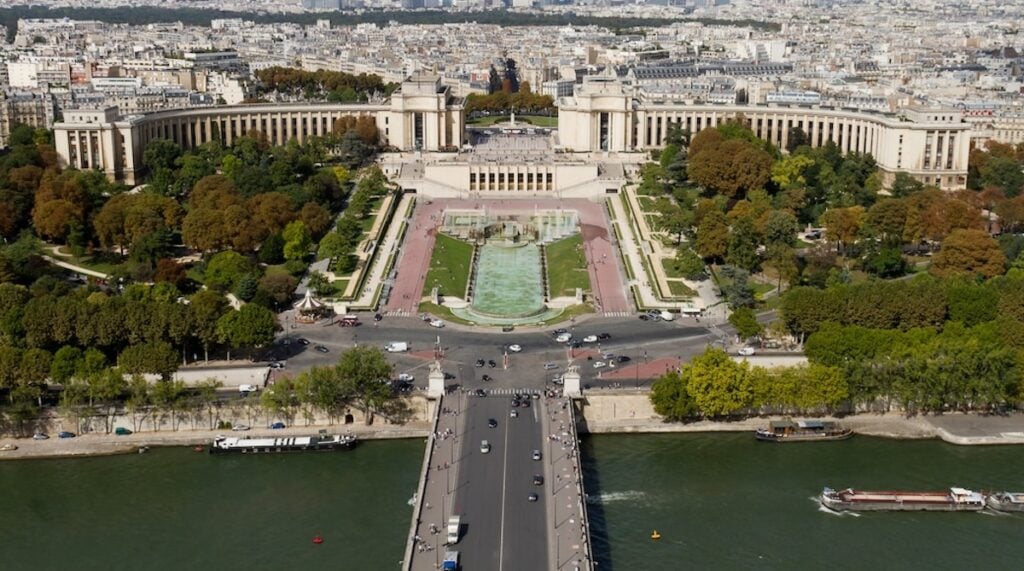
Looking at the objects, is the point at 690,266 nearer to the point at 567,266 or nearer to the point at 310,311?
the point at 567,266

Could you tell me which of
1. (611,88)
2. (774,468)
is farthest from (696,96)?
(774,468)

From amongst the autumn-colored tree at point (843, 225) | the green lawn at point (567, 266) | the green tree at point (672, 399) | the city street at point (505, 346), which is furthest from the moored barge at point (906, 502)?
the autumn-colored tree at point (843, 225)

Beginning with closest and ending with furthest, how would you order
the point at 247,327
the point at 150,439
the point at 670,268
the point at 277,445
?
the point at 277,445 < the point at 150,439 < the point at 247,327 < the point at 670,268

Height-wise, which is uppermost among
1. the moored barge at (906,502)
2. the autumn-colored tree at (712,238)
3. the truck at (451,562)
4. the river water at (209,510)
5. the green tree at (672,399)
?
the autumn-colored tree at (712,238)

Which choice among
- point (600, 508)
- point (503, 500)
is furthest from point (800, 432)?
point (503, 500)

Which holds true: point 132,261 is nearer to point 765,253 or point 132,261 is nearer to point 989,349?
point 765,253

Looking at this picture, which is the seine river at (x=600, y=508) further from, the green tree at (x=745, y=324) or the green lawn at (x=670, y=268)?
the green lawn at (x=670, y=268)

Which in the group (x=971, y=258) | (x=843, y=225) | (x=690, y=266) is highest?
(x=843, y=225)
